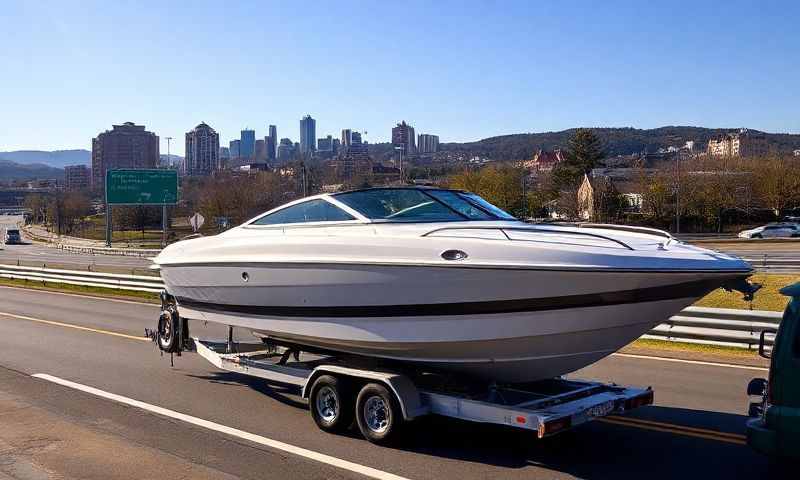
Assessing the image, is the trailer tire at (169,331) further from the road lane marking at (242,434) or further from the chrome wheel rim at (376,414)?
the chrome wheel rim at (376,414)

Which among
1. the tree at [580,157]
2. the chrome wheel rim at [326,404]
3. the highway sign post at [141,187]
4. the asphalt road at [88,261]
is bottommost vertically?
the asphalt road at [88,261]

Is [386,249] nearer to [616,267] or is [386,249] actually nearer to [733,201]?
[616,267]

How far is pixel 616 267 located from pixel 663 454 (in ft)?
6.50

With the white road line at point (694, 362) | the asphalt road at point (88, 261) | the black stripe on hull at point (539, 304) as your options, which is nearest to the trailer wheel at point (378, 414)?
the black stripe on hull at point (539, 304)

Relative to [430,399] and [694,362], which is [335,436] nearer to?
[430,399]

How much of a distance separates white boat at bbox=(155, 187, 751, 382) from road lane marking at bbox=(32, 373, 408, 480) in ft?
3.82

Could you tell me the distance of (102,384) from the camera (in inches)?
411

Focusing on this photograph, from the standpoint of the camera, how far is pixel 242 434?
8008 mm

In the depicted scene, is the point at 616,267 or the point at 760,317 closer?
the point at 616,267

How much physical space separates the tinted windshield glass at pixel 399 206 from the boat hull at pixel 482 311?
905 mm

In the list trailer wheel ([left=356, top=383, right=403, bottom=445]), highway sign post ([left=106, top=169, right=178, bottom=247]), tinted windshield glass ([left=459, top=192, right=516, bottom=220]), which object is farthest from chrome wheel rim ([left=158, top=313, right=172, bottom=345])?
highway sign post ([left=106, top=169, right=178, bottom=247])

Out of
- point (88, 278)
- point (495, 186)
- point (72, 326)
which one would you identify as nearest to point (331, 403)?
point (72, 326)

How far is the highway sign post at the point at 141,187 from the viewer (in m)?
46.8

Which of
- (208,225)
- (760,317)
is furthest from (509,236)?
(208,225)
